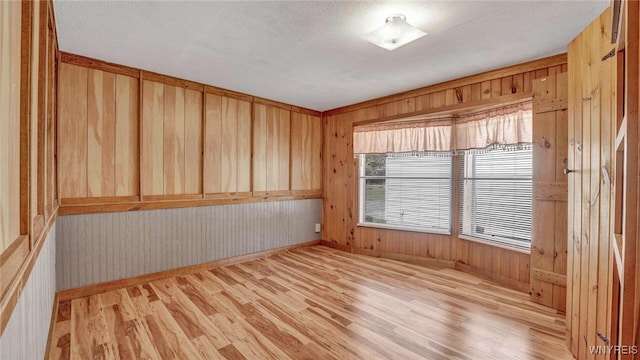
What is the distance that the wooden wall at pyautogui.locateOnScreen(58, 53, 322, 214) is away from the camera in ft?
8.87

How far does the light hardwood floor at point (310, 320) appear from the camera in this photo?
194 cm

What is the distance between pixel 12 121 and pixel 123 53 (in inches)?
85.9

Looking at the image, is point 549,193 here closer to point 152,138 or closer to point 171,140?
point 171,140

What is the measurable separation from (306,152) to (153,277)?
9.18 ft

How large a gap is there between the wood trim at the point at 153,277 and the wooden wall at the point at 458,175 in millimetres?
1172

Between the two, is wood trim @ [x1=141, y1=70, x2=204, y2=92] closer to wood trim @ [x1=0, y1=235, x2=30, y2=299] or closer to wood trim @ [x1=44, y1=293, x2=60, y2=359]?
wood trim @ [x1=44, y1=293, x2=60, y2=359]

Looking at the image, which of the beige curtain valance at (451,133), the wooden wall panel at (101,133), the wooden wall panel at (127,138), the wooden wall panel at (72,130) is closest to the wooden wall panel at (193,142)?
the wooden wall panel at (127,138)

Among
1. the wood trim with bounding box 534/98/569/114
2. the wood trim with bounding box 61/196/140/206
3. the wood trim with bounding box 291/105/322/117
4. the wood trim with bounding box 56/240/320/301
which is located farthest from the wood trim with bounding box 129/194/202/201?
the wood trim with bounding box 534/98/569/114

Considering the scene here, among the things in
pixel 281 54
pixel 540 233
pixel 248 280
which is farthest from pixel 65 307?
pixel 540 233

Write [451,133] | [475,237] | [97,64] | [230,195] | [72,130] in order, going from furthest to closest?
[230,195]
[451,133]
[475,237]
[97,64]
[72,130]

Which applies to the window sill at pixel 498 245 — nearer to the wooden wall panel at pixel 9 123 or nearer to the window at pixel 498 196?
the window at pixel 498 196

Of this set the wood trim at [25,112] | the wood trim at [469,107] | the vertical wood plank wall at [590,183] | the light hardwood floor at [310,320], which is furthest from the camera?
the wood trim at [469,107]

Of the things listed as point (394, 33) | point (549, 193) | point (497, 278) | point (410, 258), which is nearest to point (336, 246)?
point (410, 258)

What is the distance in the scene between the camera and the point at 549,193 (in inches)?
101
